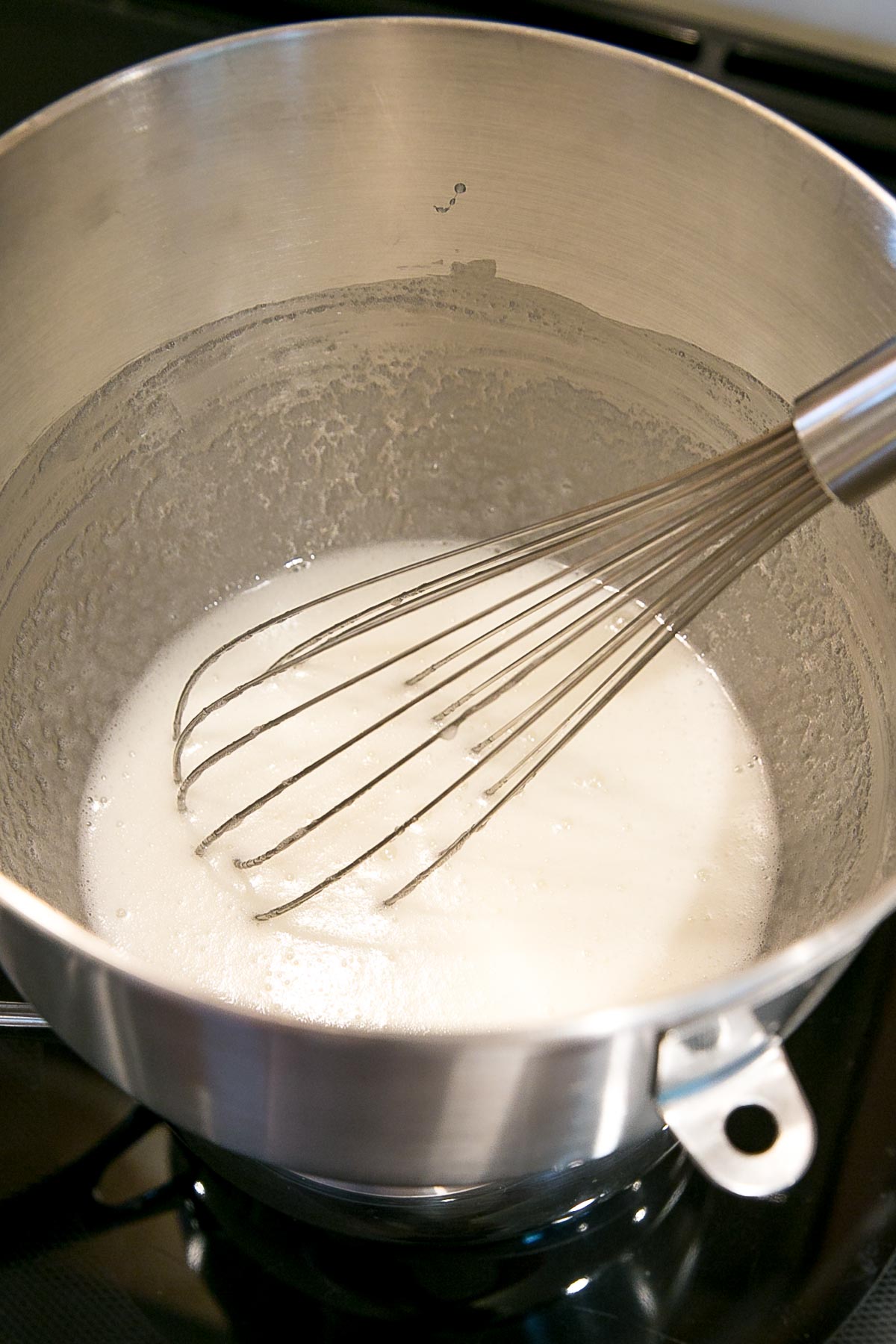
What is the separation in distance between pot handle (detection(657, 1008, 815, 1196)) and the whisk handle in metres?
0.23

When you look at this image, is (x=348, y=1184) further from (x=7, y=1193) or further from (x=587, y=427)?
(x=587, y=427)

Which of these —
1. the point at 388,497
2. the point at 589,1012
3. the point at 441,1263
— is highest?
the point at 388,497

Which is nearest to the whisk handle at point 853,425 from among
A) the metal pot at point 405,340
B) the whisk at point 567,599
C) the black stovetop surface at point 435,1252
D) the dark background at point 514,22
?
the whisk at point 567,599

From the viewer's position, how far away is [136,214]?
27.2 inches

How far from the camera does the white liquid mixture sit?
693mm

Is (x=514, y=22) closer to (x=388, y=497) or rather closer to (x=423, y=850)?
(x=388, y=497)

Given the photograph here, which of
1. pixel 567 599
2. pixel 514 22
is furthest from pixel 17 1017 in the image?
pixel 514 22

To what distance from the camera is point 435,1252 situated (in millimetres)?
560

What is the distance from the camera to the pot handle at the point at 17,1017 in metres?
0.60

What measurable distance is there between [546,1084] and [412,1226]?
225mm

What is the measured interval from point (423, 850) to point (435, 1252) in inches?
9.7

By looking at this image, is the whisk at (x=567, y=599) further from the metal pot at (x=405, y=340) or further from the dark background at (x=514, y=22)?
the dark background at (x=514, y=22)

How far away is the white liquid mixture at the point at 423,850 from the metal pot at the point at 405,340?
0.03 metres

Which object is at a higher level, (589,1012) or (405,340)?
(405,340)
